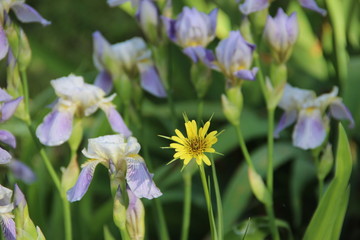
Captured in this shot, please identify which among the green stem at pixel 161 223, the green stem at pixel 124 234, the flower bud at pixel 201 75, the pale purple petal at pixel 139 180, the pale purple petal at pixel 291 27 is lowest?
the green stem at pixel 161 223

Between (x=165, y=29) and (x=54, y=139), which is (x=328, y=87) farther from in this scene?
(x=54, y=139)

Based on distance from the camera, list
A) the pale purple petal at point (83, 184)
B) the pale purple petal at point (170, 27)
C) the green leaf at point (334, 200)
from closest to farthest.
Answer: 1. the pale purple petal at point (83, 184)
2. the green leaf at point (334, 200)
3. the pale purple petal at point (170, 27)

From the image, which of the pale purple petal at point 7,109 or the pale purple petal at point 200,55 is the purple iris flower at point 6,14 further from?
the pale purple petal at point 200,55

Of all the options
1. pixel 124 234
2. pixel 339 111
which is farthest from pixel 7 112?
pixel 339 111

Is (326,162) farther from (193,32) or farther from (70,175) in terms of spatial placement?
(70,175)

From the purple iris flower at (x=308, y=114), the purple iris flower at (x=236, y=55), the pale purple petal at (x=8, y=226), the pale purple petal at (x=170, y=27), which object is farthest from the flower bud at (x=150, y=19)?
the pale purple petal at (x=8, y=226)

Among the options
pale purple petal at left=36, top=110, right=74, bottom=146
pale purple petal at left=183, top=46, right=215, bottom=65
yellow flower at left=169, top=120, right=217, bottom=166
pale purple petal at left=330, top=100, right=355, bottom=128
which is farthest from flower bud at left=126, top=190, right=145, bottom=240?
pale purple petal at left=330, top=100, right=355, bottom=128

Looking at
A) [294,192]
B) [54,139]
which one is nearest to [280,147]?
[294,192]
